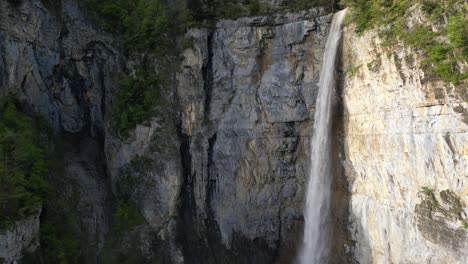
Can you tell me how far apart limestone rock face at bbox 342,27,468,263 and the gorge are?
11cm

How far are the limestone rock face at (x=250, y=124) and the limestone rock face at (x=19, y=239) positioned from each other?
678cm

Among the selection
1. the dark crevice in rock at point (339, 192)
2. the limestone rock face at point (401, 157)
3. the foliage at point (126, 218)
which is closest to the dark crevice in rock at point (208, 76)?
the foliage at point (126, 218)

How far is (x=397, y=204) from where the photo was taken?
500 inches

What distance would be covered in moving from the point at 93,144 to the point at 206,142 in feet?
20.4

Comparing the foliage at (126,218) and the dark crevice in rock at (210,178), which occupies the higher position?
the dark crevice in rock at (210,178)

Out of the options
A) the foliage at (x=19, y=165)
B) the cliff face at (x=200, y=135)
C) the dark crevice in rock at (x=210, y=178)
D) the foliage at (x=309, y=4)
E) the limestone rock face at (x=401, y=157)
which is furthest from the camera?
the dark crevice in rock at (x=210, y=178)

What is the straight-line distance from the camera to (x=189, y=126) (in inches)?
708

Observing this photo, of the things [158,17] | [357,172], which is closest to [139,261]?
[357,172]

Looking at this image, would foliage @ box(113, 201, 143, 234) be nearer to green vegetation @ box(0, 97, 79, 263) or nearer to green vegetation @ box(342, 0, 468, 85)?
green vegetation @ box(0, 97, 79, 263)

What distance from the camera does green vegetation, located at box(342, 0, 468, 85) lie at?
34.6 feet

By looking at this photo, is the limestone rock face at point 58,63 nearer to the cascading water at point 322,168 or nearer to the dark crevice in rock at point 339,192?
the cascading water at point 322,168

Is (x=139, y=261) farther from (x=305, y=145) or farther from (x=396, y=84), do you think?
(x=396, y=84)

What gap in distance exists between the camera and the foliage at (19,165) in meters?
12.2

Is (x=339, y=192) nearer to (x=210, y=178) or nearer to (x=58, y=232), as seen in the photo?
(x=210, y=178)
